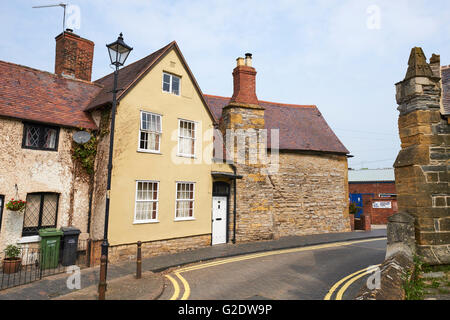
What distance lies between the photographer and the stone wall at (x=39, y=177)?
10.5m

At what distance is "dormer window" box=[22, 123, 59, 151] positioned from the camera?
11.3 metres

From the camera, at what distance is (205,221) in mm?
14875

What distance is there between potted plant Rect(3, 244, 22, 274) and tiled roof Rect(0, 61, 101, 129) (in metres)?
4.87

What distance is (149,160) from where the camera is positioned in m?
13.0

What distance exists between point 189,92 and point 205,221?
6.81m

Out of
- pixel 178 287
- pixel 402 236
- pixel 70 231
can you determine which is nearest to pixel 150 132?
pixel 70 231

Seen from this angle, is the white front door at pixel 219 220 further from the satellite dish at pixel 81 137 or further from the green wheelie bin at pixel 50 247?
the green wheelie bin at pixel 50 247

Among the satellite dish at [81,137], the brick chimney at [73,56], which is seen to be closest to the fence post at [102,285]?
the satellite dish at [81,137]

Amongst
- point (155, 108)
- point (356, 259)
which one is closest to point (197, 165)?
point (155, 108)

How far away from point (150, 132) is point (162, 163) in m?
1.54

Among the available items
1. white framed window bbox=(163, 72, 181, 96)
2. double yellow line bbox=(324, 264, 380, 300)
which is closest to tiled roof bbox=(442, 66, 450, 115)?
double yellow line bbox=(324, 264, 380, 300)

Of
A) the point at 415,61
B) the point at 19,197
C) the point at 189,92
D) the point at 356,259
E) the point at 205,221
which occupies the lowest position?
the point at 356,259

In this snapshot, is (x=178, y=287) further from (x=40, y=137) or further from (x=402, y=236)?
(x=40, y=137)
